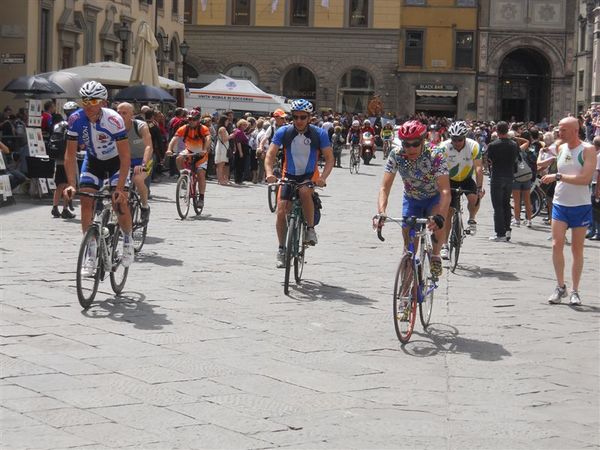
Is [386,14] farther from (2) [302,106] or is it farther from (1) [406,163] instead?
(1) [406,163]

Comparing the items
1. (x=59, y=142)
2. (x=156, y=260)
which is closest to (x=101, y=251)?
(x=156, y=260)

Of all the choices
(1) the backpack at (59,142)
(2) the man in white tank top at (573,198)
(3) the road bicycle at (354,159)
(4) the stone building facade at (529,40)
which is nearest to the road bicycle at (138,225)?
(2) the man in white tank top at (573,198)

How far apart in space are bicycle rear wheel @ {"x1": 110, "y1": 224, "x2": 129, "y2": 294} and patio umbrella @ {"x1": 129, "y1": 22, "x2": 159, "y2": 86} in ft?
53.4

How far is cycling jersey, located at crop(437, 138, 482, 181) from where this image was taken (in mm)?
13383

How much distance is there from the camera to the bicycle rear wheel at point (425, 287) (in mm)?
8539

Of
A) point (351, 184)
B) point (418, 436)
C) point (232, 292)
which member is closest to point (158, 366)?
point (418, 436)

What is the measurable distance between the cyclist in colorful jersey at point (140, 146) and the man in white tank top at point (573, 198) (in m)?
4.42

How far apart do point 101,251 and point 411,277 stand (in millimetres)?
2511

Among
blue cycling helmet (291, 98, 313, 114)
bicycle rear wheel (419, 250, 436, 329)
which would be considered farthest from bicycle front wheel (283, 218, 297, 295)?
bicycle rear wheel (419, 250, 436, 329)

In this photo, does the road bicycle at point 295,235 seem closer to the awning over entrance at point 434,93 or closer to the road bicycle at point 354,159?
the road bicycle at point 354,159

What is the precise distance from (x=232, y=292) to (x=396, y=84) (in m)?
49.4

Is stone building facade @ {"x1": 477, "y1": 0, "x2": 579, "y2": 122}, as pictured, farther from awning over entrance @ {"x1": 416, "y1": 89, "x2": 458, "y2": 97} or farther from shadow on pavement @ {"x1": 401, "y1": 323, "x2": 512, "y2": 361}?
shadow on pavement @ {"x1": 401, "y1": 323, "x2": 512, "y2": 361}

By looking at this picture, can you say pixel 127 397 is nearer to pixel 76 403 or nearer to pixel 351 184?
pixel 76 403

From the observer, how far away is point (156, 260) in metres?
12.4
